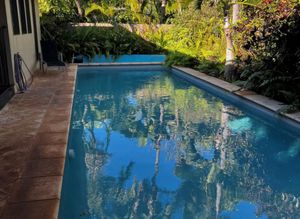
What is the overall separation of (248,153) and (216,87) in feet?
13.9

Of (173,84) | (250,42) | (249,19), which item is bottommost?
(173,84)

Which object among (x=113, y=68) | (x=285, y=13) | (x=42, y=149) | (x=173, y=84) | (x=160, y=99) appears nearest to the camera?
(x=42, y=149)

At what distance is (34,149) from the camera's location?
385 centimetres

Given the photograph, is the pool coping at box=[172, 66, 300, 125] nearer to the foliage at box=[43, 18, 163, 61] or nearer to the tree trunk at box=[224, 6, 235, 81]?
the tree trunk at box=[224, 6, 235, 81]

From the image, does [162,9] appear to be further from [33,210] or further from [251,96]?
[33,210]

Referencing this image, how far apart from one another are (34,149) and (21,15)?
19.8 ft

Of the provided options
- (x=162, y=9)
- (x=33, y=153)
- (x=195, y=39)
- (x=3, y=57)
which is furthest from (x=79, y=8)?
(x=33, y=153)

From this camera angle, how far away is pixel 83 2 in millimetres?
16562

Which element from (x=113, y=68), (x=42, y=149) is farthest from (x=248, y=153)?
(x=113, y=68)

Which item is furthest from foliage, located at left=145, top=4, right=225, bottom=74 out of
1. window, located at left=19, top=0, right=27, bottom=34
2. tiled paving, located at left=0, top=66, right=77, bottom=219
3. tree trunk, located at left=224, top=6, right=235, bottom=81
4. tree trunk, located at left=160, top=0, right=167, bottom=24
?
tiled paving, located at left=0, top=66, right=77, bottom=219

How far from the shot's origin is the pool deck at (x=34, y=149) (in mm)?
2725

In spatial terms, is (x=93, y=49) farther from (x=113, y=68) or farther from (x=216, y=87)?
(x=216, y=87)

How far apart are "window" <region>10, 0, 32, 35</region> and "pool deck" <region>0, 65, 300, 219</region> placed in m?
1.66

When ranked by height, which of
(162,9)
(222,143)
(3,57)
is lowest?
(222,143)
